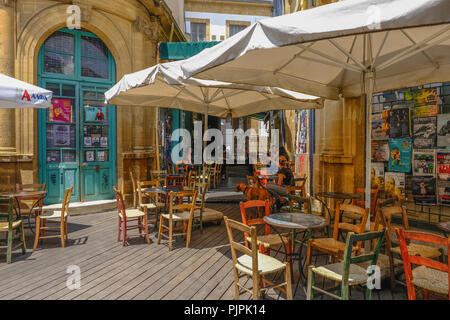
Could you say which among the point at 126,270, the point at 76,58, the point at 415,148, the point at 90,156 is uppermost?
the point at 76,58

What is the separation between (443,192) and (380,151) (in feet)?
4.77

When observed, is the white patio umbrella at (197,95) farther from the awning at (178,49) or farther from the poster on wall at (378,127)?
the awning at (178,49)

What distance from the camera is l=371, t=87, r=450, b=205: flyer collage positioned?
5.87 metres

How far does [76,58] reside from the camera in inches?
312

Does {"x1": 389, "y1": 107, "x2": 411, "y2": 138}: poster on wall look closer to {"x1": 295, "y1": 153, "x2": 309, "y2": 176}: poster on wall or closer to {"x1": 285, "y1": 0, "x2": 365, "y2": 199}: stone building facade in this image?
{"x1": 285, "y1": 0, "x2": 365, "y2": 199}: stone building facade

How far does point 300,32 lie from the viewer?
2.30m

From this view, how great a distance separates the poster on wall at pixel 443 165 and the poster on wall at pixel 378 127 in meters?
1.17

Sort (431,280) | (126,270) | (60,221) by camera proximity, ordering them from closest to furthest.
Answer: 1. (431,280)
2. (126,270)
3. (60,221)

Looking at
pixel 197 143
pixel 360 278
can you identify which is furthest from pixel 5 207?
pixel 197 143

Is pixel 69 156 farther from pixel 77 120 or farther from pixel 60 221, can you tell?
pixel 60 221

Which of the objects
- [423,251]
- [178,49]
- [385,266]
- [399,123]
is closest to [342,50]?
[423,251]

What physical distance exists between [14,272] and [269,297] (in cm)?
326

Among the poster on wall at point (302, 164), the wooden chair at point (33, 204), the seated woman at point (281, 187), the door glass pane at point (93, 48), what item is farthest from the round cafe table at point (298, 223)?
the door glass pane at point (93, 48)
